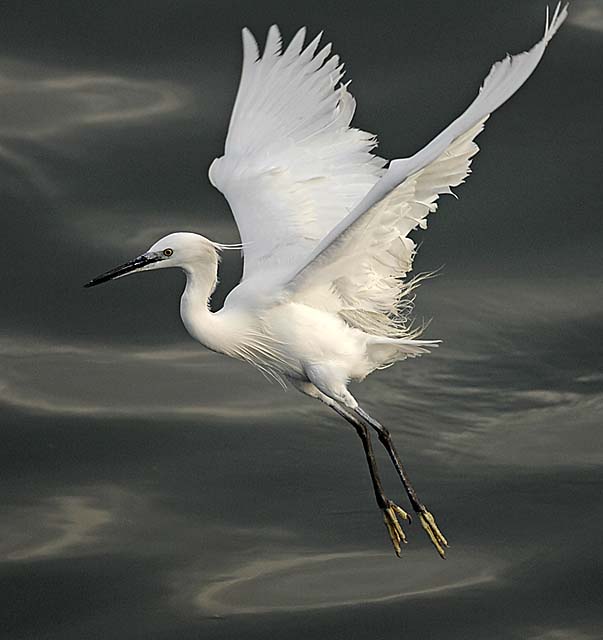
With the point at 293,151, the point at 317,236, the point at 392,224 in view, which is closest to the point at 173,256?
the point at 392,224

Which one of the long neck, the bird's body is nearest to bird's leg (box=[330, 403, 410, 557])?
the bird's body

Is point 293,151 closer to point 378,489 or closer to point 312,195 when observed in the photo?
point 312,195

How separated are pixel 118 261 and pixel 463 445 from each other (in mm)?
1844

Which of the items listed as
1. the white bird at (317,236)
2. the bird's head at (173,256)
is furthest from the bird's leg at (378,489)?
the bird's head at (173,256)

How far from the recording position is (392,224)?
5105mm

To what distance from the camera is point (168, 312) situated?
27.0ft

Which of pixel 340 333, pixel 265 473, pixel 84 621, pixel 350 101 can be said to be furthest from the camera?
pixel 265 473

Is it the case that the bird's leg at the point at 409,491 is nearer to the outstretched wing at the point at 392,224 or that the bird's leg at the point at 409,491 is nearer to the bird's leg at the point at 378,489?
the bird's leg at the point at 378,489

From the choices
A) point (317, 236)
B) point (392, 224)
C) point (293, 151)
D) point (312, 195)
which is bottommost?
point (392, 224)

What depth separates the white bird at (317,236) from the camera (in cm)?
488

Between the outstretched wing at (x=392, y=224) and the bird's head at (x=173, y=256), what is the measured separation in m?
0.29

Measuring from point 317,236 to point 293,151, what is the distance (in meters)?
0.41

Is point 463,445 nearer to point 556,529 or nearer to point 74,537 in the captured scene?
point 556,529

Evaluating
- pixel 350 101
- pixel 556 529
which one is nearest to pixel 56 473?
pixel 556 529
